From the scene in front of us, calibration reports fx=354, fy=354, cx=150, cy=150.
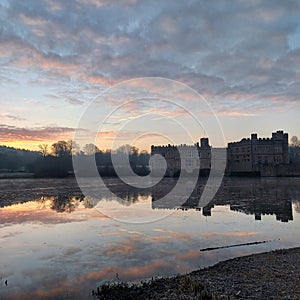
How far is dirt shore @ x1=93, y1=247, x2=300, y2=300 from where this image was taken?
27.9 feet

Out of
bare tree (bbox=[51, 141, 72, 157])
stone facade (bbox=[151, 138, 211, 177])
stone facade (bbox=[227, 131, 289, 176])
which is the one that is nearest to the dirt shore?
stone facade (bbox=[227, 131, 289, 176])

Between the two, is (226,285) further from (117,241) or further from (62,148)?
(62,148)

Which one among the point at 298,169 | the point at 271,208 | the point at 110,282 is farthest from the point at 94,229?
the point at 298,169

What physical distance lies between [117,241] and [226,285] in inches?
281

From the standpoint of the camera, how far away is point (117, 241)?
15.5m

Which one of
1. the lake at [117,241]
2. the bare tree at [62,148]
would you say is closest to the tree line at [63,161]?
the bare tree at [62,148]

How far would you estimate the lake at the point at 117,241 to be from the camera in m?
10.4

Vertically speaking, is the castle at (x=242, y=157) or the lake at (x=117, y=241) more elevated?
the castle at (x=242, y=157)

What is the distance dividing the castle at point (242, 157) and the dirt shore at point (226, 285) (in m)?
76.9

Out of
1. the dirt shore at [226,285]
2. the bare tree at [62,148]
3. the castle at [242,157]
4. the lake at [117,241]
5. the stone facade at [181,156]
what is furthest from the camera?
the bare tree at [62,148]

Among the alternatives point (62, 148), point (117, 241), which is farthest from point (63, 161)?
point (117, 241)

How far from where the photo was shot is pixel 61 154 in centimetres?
11919

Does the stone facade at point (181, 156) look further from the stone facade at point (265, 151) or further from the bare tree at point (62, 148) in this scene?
the bare tree at point (62, 148)

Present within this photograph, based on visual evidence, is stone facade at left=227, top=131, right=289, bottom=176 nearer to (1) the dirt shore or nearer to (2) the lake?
(2) the lake
